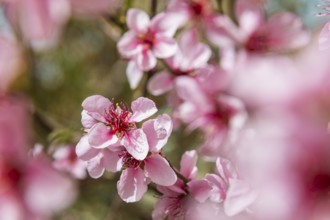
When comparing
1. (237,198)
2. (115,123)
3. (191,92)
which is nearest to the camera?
(237,198)

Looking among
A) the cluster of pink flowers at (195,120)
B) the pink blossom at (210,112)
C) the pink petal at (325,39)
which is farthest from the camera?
the pink blossom at (210,112)

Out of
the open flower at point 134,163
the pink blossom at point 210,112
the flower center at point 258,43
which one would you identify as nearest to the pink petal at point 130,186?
the open flower at point 134,163

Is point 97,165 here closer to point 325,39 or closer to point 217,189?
point 217,189

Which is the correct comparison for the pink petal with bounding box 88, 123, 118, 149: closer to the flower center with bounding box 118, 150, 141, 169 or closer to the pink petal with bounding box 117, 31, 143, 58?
the flower center with bounding box 118, 150, 141, 169

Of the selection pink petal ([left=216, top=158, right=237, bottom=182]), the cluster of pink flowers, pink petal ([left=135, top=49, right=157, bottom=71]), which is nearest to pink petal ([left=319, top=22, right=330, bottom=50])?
the cluster of pink flowers

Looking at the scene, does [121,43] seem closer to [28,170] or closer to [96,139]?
[96,139]

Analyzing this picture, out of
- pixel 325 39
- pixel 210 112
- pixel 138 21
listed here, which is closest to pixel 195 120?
pixel 210 112

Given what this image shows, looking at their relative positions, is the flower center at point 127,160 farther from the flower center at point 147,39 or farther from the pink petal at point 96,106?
the flower center at point 147,39

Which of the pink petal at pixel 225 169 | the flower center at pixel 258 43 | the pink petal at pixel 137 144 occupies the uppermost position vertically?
the pink petal at pixel 137 144
